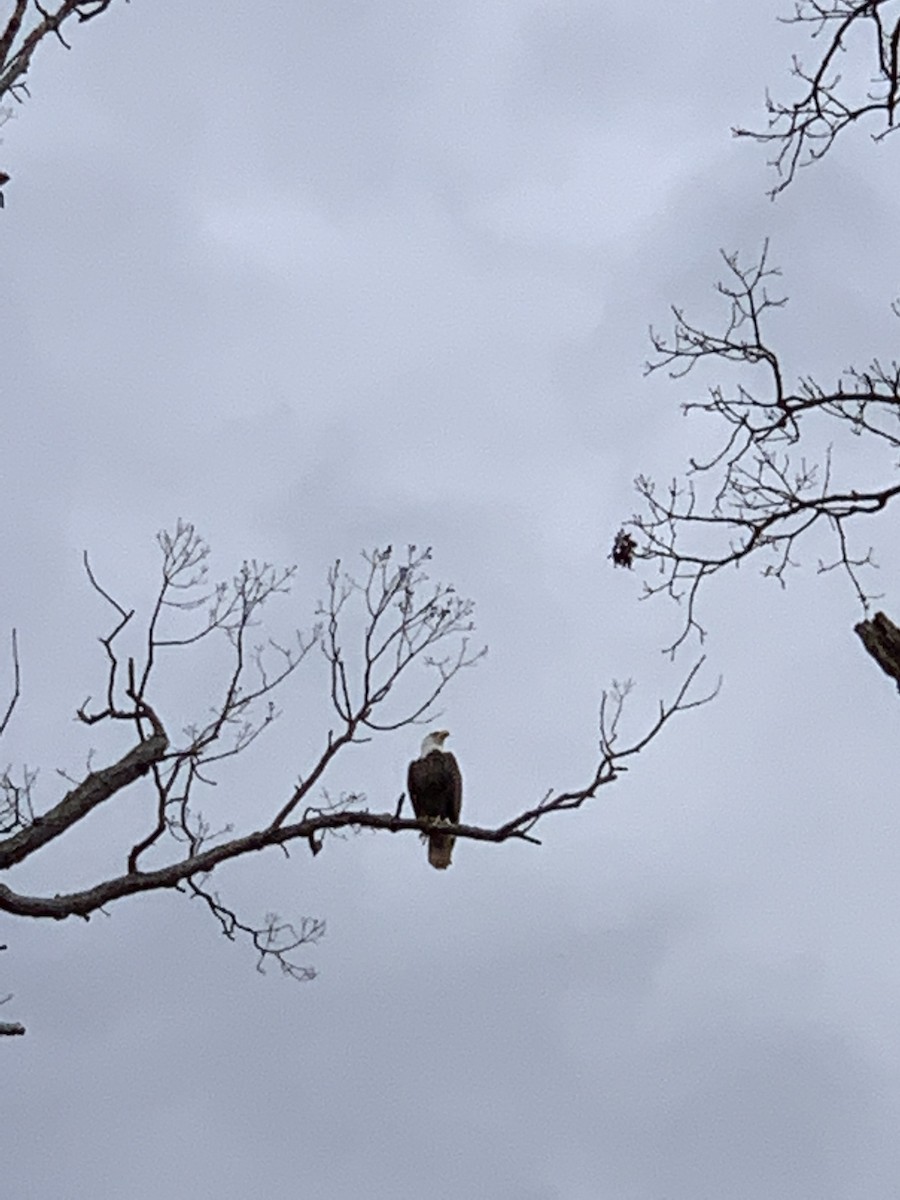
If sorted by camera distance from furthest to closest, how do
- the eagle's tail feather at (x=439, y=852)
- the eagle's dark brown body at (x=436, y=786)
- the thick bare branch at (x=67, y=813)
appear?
the eagle's dark brown body at (x=436, y=786)
the eagle's tail feather at (x=439, y=852)
the thick bare branch at (x=67, y=813)

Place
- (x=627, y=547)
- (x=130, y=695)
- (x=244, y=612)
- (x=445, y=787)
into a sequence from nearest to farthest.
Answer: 1. (x=627, y=547)
2. (x=130, y=695)
3. (x=244, y=612)
4. (x=445, y=787)

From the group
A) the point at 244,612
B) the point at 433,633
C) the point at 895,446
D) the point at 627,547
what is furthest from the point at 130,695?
the point at 895,446

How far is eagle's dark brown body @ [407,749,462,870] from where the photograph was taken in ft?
51.3

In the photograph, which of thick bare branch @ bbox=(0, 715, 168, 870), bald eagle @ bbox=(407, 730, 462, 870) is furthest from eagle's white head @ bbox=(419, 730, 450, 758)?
thick bare branch @ bbox=(0, 715, 168, 870)

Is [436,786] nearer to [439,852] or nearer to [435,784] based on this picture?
[435,784]

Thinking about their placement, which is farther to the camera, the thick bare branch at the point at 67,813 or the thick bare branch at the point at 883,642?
the thick bare branch at the point at 67,813

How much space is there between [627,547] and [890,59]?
1795mm

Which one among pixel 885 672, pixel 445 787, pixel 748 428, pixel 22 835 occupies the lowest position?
pixel 885 672

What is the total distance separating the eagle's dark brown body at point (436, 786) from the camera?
15641mm

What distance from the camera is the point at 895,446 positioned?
6234 millimetres

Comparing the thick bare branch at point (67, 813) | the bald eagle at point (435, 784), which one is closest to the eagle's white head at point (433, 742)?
the bald eagle at point (435, 784)

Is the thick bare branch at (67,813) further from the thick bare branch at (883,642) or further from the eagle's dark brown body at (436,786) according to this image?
the eagle's dark brown body at (436,786)

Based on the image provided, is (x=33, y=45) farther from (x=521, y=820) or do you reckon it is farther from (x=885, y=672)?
(x=885, y=672)

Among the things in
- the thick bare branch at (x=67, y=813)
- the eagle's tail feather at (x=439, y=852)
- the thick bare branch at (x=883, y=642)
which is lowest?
the thick bare branch at (x=883, y=642)
